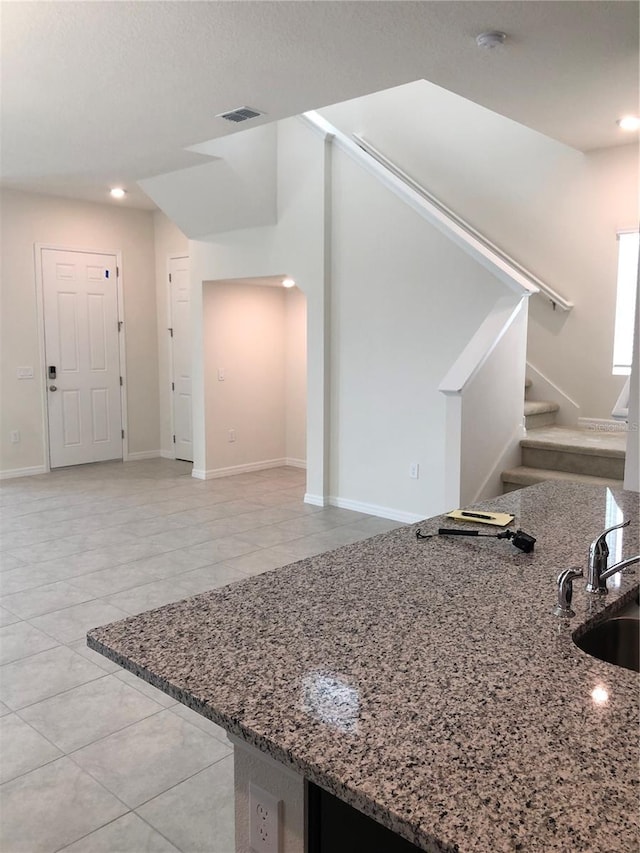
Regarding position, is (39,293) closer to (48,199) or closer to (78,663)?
(48,199)

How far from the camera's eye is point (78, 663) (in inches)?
121

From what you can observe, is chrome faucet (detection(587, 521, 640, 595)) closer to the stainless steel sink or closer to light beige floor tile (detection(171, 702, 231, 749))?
the stainless steel sink

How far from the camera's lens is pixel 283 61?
338cm

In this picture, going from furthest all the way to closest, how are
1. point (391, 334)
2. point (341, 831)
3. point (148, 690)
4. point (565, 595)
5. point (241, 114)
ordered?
point (391, 334) < point (241, 114) < point (148, 690) < point (565, 595) < point (341, 831)

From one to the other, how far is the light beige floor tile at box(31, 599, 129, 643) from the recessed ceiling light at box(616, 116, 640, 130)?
430cm

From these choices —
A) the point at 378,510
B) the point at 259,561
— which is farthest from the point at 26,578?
the point at 378,510

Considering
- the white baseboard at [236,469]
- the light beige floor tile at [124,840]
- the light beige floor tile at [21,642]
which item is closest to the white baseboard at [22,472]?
the white baseboard at [236,469]

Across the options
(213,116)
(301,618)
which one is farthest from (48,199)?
(301,618)

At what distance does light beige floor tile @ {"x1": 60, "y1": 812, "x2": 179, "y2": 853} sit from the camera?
77.9 inches

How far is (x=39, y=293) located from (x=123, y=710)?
536 cm

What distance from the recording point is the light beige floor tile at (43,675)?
2.80 m

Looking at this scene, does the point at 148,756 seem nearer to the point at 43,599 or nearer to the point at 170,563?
the point at 43,599

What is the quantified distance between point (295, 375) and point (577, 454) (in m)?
3.71

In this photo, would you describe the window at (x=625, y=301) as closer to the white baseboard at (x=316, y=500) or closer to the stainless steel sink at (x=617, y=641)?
the white baseboard at (x=316, y=500)
